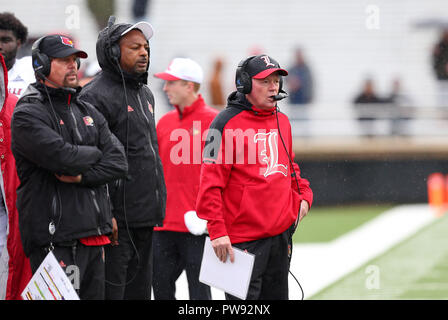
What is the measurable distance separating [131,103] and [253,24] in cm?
1586

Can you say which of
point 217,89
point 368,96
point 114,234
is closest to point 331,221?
point 217,89

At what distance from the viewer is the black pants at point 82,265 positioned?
4.51 metres

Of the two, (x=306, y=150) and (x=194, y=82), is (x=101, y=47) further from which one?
(x=306, y=150)

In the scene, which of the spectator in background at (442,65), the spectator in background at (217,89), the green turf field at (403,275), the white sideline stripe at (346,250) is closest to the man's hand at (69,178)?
the white sideline stripe at (346,250)

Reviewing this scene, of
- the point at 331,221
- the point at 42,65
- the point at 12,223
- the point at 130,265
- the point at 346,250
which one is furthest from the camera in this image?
the point at 331,221

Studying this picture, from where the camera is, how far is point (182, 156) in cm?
658

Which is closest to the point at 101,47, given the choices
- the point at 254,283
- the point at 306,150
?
the point at 254,283

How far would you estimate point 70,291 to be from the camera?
13.9ft

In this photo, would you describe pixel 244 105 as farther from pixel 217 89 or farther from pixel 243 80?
pixel 217 89

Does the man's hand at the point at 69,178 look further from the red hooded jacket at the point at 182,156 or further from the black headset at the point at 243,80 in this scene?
the red hooded jacket at the point at 182,156

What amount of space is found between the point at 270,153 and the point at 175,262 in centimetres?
179

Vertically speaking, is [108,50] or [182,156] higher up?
[108,50]

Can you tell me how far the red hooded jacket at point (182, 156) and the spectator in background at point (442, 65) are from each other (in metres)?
12.2

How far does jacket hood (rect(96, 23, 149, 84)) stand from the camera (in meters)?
5.31
